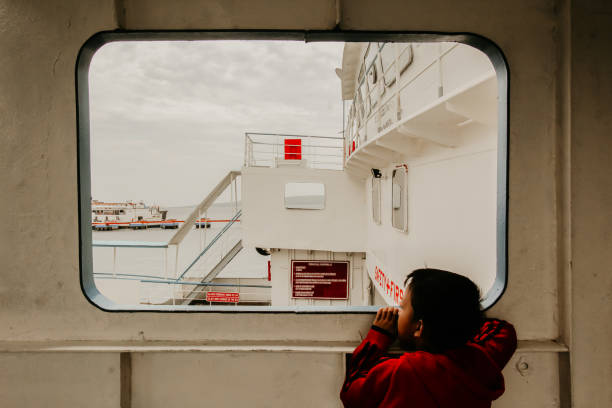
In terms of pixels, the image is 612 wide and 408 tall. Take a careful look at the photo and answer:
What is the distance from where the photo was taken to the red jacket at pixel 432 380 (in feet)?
3.67

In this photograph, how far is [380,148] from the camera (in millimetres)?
5164

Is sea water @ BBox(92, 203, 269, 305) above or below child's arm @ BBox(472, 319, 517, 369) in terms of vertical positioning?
below

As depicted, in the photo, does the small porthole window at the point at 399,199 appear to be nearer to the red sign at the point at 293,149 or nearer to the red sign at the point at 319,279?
the red sign at the point at 319,279

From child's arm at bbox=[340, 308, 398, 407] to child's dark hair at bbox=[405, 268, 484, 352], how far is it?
0.21m

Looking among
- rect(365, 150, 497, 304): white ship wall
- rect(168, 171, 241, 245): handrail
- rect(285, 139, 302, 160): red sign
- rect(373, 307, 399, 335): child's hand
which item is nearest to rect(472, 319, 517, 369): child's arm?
rect(373, 307, 399, 335): child's hand

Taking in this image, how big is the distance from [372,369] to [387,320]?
28cm

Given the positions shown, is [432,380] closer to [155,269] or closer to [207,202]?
[207,202]

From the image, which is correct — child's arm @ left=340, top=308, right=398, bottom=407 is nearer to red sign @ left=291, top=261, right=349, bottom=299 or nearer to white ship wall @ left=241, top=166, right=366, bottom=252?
white ship wall @ left=241, top=166, right=366, bottom=252

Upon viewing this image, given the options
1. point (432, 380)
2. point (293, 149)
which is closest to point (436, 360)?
point (432, 380)

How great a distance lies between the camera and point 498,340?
4.54 ft

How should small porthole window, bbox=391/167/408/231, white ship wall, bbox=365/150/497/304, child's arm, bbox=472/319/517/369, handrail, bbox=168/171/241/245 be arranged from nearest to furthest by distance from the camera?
1. child's arm, bbox=472/319/517/369
2. white ship wall, bbox=365/150/497/304
3. small porthole window, bbox=391/167/408/231
4. handrail, bbox=168/171/241/245

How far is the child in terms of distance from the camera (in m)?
Result: 1.13

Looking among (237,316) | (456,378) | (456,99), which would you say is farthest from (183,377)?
(456,99)

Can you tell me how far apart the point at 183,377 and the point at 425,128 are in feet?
10.1
